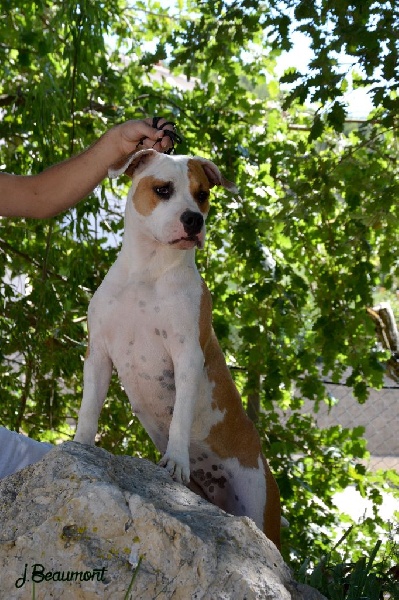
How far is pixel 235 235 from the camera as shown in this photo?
16.2ft

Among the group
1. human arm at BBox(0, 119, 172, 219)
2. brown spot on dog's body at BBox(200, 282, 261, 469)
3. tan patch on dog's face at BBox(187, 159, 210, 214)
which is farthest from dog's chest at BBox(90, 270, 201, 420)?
human arm at BBox(0, 119, 172, 219)

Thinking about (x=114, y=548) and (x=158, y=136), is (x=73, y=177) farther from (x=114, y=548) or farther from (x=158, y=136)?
(x=114, y=548)

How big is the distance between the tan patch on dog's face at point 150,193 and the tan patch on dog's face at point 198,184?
81mm

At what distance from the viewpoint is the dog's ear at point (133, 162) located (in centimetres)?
275

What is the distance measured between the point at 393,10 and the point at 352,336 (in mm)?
1887

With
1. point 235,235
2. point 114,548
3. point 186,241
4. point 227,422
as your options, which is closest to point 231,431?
point 227,422

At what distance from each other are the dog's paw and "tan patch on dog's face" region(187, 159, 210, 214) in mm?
810

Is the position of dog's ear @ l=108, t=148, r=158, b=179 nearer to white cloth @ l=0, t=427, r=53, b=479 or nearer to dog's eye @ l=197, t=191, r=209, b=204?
dog's eye @ l=197, t=191, r=209, b=204

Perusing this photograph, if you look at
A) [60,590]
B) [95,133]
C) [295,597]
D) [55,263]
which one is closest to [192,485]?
[295,597]

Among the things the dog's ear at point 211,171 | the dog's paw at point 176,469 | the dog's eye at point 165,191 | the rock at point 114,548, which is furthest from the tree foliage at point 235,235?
the rock at point 114,548

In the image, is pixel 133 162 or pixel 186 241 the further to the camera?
pixel 133 162

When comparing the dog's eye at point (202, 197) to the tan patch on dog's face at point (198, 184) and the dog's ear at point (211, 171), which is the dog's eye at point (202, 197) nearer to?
the tan patch on dog's face at point (198, 184)

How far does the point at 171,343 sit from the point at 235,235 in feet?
7.60

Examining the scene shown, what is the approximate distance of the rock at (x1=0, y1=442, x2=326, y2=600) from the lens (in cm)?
182
